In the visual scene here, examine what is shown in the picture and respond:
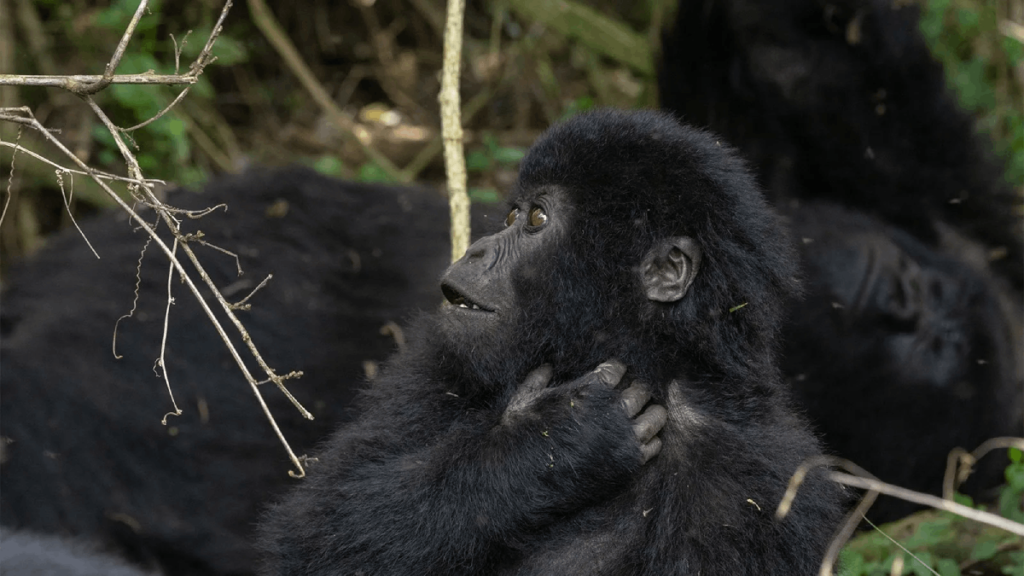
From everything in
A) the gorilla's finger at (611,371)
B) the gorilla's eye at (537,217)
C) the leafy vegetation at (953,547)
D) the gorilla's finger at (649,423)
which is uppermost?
the gorilla's eye at (537,217)

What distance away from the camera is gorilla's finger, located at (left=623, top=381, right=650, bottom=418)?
7.05 feet

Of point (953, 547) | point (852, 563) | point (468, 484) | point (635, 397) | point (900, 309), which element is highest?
point (635, 397)

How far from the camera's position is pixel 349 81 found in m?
6.90

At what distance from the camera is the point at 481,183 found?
20.6ft

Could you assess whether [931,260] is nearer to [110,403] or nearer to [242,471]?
[242,471]

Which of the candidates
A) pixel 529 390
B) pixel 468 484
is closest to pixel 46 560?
pixel 468 484

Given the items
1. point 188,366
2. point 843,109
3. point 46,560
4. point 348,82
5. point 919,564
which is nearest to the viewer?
point 46,560

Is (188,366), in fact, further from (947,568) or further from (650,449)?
(947,568)

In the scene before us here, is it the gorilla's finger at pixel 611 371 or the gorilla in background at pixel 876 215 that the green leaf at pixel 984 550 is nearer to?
the gorilla in background at pixel 876 215

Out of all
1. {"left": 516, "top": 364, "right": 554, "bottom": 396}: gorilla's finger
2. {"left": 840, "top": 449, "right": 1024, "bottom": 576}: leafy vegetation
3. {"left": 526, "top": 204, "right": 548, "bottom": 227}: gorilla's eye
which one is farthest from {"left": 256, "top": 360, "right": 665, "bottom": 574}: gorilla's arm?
{"left": 840, "top": 449, "right": 1024, "bottom": 576}: leafy vegetation

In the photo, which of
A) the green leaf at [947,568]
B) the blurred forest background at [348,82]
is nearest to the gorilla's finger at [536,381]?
the green leaf at [947,568]

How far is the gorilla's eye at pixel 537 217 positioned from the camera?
7.63 feet

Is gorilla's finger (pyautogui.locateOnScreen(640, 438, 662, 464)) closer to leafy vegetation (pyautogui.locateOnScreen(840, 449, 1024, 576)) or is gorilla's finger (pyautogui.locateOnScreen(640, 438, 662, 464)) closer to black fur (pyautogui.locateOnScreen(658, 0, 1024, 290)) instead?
leafy vegetation (pyautogui.locateOnScreen(840, 449, 1024, 576))

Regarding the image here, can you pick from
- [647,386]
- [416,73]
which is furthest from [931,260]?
[416,73]
